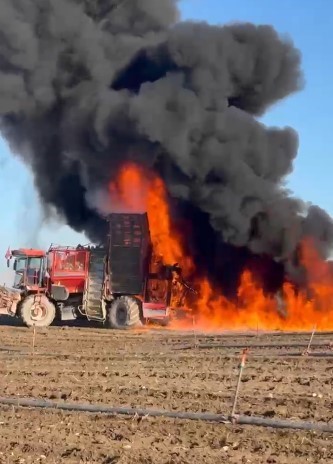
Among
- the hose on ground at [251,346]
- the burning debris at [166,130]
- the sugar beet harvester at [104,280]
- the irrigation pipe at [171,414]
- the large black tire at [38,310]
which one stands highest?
the burning debris at [166,130]

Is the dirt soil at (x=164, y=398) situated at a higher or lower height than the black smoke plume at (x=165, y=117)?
lower

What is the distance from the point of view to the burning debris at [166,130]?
2991 cm

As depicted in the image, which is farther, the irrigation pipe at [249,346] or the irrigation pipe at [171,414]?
the irrigation pipe at [249,346]

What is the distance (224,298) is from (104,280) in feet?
16.4

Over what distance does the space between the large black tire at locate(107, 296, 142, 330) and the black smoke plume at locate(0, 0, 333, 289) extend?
4.02 meters

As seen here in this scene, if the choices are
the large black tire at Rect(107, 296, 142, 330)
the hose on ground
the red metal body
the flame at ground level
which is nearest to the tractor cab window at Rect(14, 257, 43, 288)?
the red metal body

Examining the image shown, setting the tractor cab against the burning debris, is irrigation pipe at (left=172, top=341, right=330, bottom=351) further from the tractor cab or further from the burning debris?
the tractor cab

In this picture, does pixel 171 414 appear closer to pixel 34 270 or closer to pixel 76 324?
pixel 34 270

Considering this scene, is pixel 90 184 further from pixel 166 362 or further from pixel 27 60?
pixel 166 362

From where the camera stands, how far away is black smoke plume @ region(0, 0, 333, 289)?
98.7 feet

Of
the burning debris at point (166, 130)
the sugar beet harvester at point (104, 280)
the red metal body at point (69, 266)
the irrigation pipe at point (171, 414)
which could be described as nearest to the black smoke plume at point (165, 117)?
the burning debris at point (166, 130)

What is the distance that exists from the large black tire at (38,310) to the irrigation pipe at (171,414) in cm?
1780

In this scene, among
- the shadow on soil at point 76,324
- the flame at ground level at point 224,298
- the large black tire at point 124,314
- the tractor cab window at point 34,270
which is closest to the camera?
the large black tire at point 124,314

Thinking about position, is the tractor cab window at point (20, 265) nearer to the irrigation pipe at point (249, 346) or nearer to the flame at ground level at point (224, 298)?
the flame at ground level at point (224, 298)
